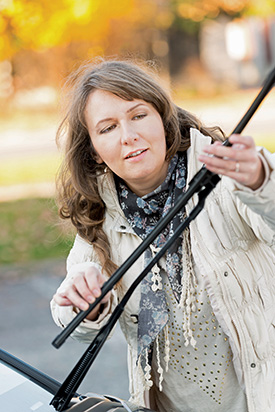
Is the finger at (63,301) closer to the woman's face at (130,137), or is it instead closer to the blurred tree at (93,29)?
the woman's face at (130,137)

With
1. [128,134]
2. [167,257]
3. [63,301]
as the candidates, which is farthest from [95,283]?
[128,134]

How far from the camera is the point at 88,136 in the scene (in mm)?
2582

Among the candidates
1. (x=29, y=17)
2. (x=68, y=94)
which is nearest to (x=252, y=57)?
(x=29, y=17)

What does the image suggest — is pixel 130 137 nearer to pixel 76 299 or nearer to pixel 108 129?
pixel 108 129

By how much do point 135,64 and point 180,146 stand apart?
0.42m

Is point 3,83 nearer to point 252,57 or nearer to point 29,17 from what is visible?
point 29,17

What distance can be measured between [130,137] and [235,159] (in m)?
0.68

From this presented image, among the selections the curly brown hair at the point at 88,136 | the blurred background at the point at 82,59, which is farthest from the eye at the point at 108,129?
the blurred background at the point at 82,59

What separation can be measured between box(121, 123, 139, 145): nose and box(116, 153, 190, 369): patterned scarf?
7.8 inches

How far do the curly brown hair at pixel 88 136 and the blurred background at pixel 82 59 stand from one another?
4751 mm

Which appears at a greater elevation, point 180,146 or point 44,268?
point 180,146

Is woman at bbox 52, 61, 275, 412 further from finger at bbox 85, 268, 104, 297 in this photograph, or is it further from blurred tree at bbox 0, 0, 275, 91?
blurred tree at bbox 0, 0, 275, 91

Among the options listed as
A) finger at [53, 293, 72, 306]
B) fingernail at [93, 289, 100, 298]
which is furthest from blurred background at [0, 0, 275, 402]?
fingernail at [93, 289, 100, 298]

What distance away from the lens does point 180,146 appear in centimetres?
238
